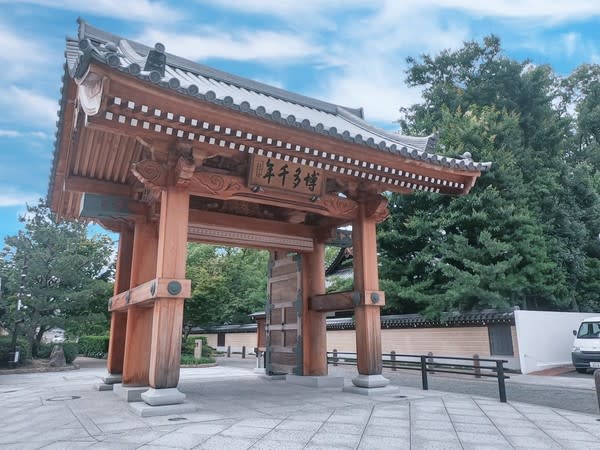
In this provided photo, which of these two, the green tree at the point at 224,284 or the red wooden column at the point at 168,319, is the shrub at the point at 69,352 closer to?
the green tree at the point at 224,284

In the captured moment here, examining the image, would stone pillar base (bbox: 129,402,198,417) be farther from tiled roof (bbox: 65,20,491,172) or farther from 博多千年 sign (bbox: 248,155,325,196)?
tiled roof (bbox: 65,20,491,172)

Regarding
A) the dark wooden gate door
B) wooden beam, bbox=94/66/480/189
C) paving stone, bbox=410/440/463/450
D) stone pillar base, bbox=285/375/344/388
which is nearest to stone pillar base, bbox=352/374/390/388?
stone pillar base, bbox=285/375/344/388

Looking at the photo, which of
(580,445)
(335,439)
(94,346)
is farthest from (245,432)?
(94,346)

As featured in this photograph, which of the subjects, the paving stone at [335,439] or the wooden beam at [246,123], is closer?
the paving stone at [335,439]

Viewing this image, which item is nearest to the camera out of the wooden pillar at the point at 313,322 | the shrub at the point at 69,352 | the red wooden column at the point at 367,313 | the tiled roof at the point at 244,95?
the tiled roof at the point at 244,95

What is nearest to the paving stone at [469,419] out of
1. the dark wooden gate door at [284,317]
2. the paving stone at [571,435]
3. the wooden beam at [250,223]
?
the paving stone at [571,435]

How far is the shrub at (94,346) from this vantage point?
23.0 meters

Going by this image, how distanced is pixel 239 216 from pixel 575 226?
14.3m

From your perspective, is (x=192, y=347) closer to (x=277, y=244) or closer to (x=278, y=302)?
(x=278, y=302)

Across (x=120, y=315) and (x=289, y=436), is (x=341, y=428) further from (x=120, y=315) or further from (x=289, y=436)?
Answer: (x=120, y=315)

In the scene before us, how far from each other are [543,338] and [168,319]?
12869 mm

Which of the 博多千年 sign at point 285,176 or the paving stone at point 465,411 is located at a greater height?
the 博多千年 sign at point 285,176

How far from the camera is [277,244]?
28.1 feet

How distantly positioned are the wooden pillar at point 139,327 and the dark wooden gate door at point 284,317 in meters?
3.08
